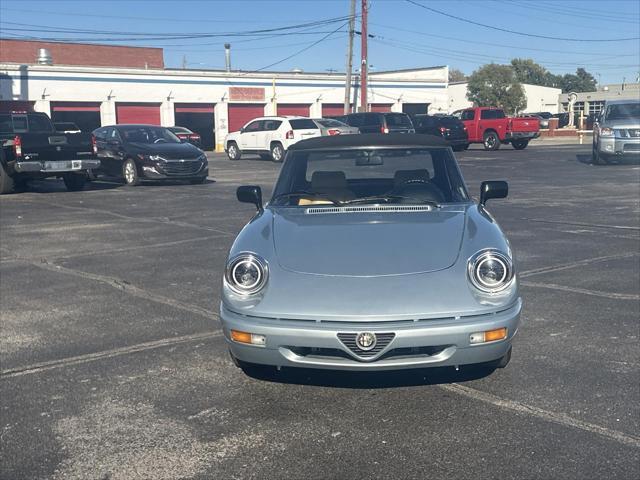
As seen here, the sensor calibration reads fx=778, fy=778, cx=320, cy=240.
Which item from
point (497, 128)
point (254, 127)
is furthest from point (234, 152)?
point (497, 128)

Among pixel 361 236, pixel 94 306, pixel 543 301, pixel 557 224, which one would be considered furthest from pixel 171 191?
pixel 361 236

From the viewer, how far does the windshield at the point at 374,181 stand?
18.4 feet

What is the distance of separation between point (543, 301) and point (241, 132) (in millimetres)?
26218

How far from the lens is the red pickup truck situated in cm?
3341

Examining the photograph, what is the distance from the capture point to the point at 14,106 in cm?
3853

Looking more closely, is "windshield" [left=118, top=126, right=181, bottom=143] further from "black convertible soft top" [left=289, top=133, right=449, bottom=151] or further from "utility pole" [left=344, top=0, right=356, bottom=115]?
"utility pole" [left=344, top=0, right=356, bottom=115]

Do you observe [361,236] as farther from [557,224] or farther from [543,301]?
[557,224]

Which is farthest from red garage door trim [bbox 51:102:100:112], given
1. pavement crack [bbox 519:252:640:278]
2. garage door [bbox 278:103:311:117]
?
pavement crack [bbox 519:252:640:278]

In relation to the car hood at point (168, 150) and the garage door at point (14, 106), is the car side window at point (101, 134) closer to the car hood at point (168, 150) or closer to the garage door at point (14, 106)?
the car hood at point (168, 150)

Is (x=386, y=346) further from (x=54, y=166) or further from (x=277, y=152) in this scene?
(x=277, y=152)

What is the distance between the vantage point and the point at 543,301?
21.9 ft

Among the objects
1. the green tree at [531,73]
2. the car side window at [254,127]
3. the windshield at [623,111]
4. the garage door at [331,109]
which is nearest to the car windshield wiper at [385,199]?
the windshield at [623,111]

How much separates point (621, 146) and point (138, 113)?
28.3m

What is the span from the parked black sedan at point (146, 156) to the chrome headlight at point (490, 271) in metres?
14.8
